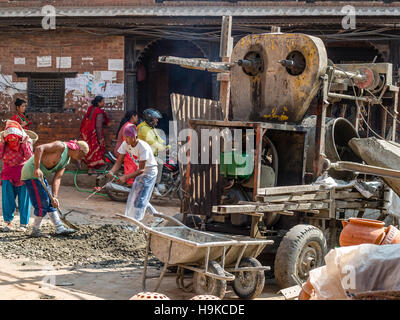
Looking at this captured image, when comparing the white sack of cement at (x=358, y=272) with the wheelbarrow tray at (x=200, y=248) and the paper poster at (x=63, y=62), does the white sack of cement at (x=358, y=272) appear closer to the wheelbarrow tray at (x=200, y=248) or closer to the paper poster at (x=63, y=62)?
the wheelbarrow tray at (x=200, y=248)

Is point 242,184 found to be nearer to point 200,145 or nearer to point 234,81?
point 200,145

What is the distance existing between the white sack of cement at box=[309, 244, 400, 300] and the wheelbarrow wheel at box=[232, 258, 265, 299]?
1.75 metres

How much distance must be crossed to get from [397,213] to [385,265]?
14.6 ft

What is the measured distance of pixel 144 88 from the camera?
17.0 metres

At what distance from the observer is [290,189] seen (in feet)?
22.0

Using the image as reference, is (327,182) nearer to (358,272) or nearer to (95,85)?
(358,272)

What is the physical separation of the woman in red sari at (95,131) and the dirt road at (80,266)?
3.80 m

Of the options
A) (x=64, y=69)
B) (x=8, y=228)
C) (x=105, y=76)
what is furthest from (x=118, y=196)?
(x=64, y=69)

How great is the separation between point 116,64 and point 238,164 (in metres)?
8.12

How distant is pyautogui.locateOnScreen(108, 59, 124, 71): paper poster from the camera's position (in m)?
14.3

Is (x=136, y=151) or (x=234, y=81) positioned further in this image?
(x=136, y=151)

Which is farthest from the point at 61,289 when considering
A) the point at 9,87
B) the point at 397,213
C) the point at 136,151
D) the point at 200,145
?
the point at 9,87

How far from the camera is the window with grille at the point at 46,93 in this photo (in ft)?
48.2

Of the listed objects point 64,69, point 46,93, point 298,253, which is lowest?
point 298,253
